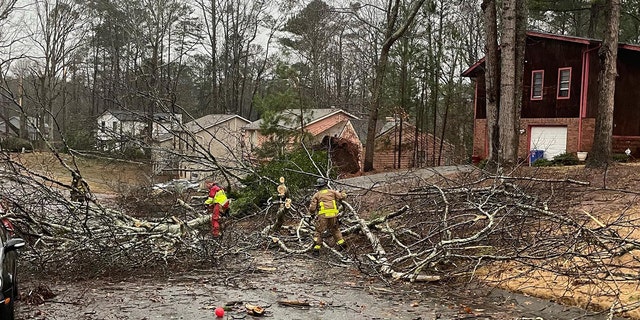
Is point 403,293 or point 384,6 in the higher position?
point 384,6

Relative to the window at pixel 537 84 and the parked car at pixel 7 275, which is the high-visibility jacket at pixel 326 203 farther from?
the window at pixel 537 84

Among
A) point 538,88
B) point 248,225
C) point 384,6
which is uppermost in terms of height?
point 384,6

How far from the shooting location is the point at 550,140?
78.2 ft

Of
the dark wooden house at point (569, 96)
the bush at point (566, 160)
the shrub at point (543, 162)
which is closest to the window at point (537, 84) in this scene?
the dark wooden house at point (569, 96)

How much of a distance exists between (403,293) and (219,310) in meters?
2.43

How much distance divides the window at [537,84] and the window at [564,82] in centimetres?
82

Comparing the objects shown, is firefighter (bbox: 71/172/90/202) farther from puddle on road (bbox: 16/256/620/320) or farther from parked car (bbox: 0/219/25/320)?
parked car (bbox: 0/219/25/320)

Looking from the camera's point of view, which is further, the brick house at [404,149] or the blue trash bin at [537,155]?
the brick house at [404,149]

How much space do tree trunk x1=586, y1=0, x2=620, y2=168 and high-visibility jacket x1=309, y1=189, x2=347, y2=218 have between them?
33.2ft

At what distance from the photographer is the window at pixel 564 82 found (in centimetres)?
2336

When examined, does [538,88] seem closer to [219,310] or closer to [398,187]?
[398,187]

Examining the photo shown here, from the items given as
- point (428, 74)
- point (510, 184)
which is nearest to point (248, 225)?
point (510, 184)

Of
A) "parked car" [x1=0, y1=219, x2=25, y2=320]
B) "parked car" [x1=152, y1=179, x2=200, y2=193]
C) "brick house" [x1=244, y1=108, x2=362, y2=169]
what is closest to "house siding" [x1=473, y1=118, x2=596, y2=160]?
"brick house" [x1=244, y1=108, x2=362, y2=169]

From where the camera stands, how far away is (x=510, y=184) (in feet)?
34.4
